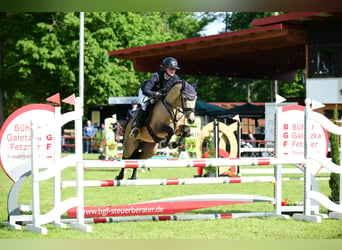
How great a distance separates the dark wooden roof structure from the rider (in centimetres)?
1018

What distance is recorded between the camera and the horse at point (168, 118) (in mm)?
6781

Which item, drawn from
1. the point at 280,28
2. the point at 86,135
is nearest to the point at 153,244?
the point at 280,28

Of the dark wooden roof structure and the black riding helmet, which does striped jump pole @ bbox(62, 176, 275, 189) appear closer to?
the black riding helmet

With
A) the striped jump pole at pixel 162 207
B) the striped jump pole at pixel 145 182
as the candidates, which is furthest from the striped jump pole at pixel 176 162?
the striped jump pole at pixel 162 207

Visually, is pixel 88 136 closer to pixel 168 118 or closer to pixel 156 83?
pixel 156 83

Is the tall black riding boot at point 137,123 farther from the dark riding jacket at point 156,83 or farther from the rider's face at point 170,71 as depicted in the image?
the rider's face at point 170,71

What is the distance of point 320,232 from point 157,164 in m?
1.56

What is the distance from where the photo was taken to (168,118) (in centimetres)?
728

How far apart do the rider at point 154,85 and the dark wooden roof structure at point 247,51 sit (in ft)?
33.4

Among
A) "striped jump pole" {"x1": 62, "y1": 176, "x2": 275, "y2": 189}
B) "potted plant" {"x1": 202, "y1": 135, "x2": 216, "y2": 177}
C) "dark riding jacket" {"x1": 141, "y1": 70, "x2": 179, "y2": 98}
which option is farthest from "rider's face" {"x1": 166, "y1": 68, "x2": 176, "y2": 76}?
"potted plant" {"x1": 202, "y1": 135, "x2": 216, "y2": 177}

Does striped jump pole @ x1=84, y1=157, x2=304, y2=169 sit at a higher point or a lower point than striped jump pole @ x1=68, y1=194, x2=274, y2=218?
higher

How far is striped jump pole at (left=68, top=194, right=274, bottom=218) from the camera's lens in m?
5.32

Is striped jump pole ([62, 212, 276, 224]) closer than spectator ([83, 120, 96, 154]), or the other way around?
striped jump pole ([62, 212, 276, 224])

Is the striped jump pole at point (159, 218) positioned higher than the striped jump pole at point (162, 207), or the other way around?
the striped jump pole at point (162, 207)
